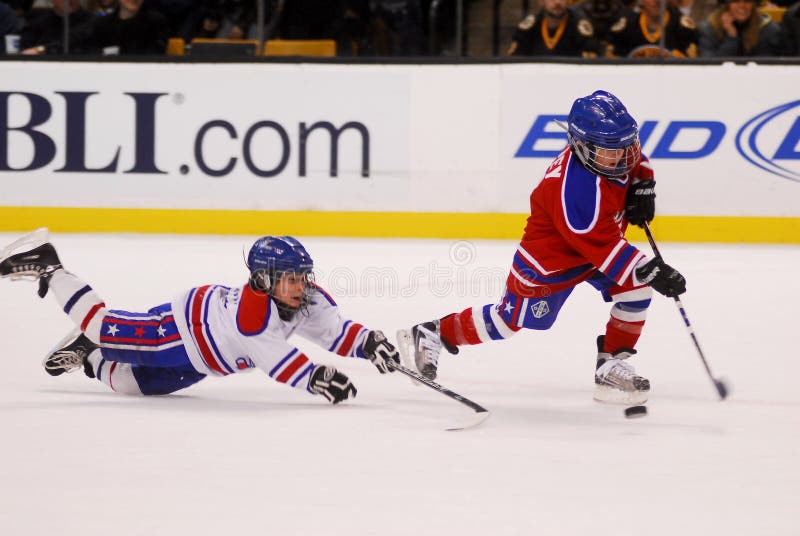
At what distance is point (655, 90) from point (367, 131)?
180 centimetres

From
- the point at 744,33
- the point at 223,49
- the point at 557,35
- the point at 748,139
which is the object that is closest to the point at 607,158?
the point at 748,139

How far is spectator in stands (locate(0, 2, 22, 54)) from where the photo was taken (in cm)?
819

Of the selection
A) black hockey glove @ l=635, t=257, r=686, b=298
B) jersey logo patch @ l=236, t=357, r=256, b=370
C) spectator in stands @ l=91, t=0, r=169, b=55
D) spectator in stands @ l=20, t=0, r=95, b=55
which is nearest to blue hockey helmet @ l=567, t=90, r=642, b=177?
black hockey glove @ l=635, t=257, r=686, b=298

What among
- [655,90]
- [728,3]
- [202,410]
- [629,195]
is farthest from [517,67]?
[202,410]

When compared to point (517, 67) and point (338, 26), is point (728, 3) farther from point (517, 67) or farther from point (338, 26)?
point (338, 26)

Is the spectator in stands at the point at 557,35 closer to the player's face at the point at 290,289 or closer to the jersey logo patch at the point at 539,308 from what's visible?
the jersey logo patch at the point at 539,308

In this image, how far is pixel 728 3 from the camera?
7.69 m

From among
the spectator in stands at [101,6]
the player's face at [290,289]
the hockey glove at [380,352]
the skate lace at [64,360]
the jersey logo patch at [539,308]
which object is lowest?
the skate lace at [64,360]

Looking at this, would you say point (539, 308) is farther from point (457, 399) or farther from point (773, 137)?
point (773, 137)

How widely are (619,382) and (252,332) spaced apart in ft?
3.65

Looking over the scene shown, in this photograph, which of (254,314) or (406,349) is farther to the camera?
(406,349)

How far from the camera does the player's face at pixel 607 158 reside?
11.7 feet

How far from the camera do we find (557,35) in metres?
7.71

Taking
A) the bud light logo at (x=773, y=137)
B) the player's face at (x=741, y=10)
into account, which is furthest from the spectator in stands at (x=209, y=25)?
the bud light logo at (x=773, y=137)
